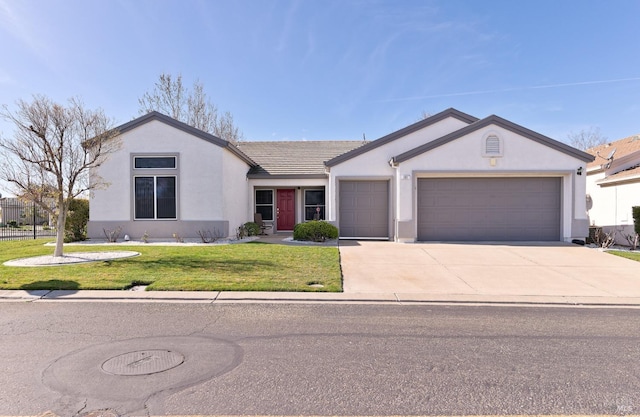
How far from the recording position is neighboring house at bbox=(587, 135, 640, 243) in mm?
14711

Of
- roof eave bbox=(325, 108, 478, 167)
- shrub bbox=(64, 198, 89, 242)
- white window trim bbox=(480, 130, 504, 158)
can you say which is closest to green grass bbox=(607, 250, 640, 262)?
white window trim bbox=(480, 130, 504, 158)

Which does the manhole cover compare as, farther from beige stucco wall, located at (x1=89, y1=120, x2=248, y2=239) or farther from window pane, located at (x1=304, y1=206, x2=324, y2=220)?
window pane, located at (x1=304, y1=206, x2=324, y2=220)

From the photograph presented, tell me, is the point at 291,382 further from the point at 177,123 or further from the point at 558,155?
the point at 558,155

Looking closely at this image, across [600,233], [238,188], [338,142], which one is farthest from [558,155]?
[238,188]

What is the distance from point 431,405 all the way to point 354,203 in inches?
509

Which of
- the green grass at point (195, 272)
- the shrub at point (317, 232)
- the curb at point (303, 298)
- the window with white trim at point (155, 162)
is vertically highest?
the window with white trim at point (155, 162)

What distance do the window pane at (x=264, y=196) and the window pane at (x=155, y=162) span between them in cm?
498

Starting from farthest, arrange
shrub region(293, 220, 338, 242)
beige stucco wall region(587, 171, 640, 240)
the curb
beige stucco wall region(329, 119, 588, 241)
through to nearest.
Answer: shrub region(293, 220, 338, 242), beige stucco wall region(587, 171, 640, 240), beige stucco wall region(329, 119, 588, 241), the curb

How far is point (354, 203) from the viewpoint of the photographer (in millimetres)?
16094

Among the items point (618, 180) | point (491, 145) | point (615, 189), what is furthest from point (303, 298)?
point (615, 189)

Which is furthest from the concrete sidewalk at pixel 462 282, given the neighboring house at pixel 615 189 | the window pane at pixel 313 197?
the window pane at pixel 313 197

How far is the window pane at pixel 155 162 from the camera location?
49.3 ft

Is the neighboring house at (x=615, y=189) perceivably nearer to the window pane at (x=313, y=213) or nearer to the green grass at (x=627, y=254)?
the green grass at (x=627, y=254)

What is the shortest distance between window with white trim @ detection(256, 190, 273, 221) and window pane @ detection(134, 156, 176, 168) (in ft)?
16.3
